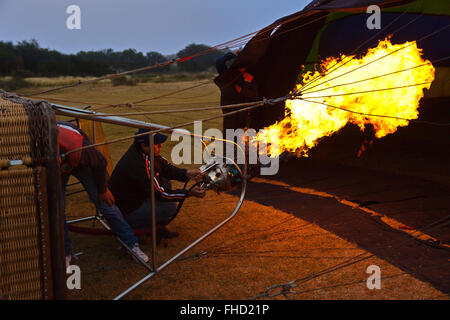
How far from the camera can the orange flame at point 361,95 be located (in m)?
5.51

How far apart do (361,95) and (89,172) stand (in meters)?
3.91

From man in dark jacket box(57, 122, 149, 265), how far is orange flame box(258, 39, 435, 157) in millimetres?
3135

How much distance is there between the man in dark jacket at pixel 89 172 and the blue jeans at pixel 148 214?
317 millimetres

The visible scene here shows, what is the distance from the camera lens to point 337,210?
15.8 ft

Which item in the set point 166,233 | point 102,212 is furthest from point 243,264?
point 102,212

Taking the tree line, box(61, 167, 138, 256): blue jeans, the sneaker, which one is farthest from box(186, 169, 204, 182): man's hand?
the tree line

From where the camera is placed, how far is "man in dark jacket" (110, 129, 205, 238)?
12.1 feet

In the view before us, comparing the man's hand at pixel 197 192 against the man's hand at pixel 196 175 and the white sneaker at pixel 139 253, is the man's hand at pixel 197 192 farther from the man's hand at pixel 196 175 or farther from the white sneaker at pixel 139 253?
the white sneaker at pixel 139 253

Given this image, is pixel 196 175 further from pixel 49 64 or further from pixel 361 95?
pixel 49 64

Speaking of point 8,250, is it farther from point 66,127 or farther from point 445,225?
point 445,225

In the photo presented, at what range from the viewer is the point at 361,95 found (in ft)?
18.2
